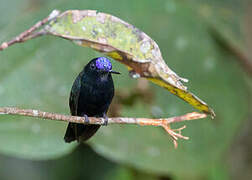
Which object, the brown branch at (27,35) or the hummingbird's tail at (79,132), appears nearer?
the brown branch at (27,35)

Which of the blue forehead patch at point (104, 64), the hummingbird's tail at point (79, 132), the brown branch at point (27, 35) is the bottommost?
the hummingbird's tail at point (79, 132)

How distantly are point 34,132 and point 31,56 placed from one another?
23.2 inches

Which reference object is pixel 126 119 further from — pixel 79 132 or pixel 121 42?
pixel 79 132

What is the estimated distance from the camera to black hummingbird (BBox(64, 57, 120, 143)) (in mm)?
2111

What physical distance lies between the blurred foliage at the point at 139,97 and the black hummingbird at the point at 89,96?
2.35ft

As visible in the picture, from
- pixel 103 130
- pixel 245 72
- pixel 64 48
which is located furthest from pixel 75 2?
pixel 245 72

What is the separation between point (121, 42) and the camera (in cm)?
144

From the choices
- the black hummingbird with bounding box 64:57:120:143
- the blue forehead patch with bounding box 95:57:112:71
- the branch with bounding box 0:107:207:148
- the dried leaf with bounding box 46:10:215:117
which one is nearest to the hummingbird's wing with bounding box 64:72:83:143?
the black hummingbird with bounding box 64:57:120:143

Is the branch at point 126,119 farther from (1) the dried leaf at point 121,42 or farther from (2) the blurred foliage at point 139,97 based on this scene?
(2) the blurred foliage at point 139,97

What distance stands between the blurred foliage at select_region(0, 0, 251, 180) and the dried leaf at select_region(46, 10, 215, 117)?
151 cm

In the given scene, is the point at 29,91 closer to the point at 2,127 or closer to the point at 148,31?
the point at 2,127

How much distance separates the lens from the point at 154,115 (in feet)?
11.9

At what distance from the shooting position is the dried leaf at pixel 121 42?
1.38 metres

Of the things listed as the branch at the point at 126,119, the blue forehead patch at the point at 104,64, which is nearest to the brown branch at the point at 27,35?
the branch at the point at 126,119
